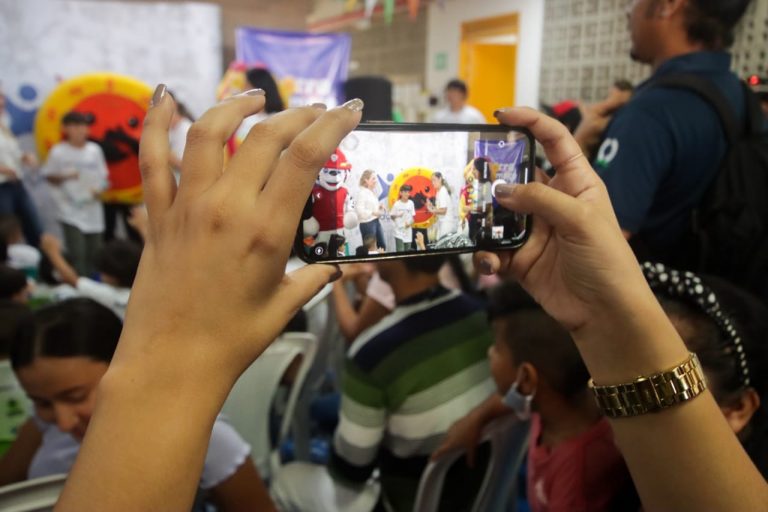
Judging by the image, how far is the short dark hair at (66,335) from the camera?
1.01 metres

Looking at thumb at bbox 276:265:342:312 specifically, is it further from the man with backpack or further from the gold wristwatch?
the man with backpack

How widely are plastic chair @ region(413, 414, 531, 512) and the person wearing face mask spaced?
0.09 feet

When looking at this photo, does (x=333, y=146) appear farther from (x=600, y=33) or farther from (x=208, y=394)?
(x=600, y=33)

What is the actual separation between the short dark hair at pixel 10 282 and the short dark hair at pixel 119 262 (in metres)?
0.26

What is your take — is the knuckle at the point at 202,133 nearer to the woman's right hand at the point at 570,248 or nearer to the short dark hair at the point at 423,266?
the woman's right hand at the point at 570,248

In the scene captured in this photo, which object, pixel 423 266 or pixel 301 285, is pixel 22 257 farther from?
pixel 301 285

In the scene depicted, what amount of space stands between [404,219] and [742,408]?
583 millimetres

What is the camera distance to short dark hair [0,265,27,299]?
1752 millimetres

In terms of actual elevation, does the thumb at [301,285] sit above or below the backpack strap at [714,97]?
below

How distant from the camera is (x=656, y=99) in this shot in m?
1.14

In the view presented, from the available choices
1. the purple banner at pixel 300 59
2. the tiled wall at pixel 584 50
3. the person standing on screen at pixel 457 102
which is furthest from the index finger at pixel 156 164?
the purple banner at pixel 300 59

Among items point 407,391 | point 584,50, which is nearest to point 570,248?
point 407,391

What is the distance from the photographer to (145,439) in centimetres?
35

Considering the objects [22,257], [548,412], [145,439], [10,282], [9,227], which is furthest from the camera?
[9,227]
